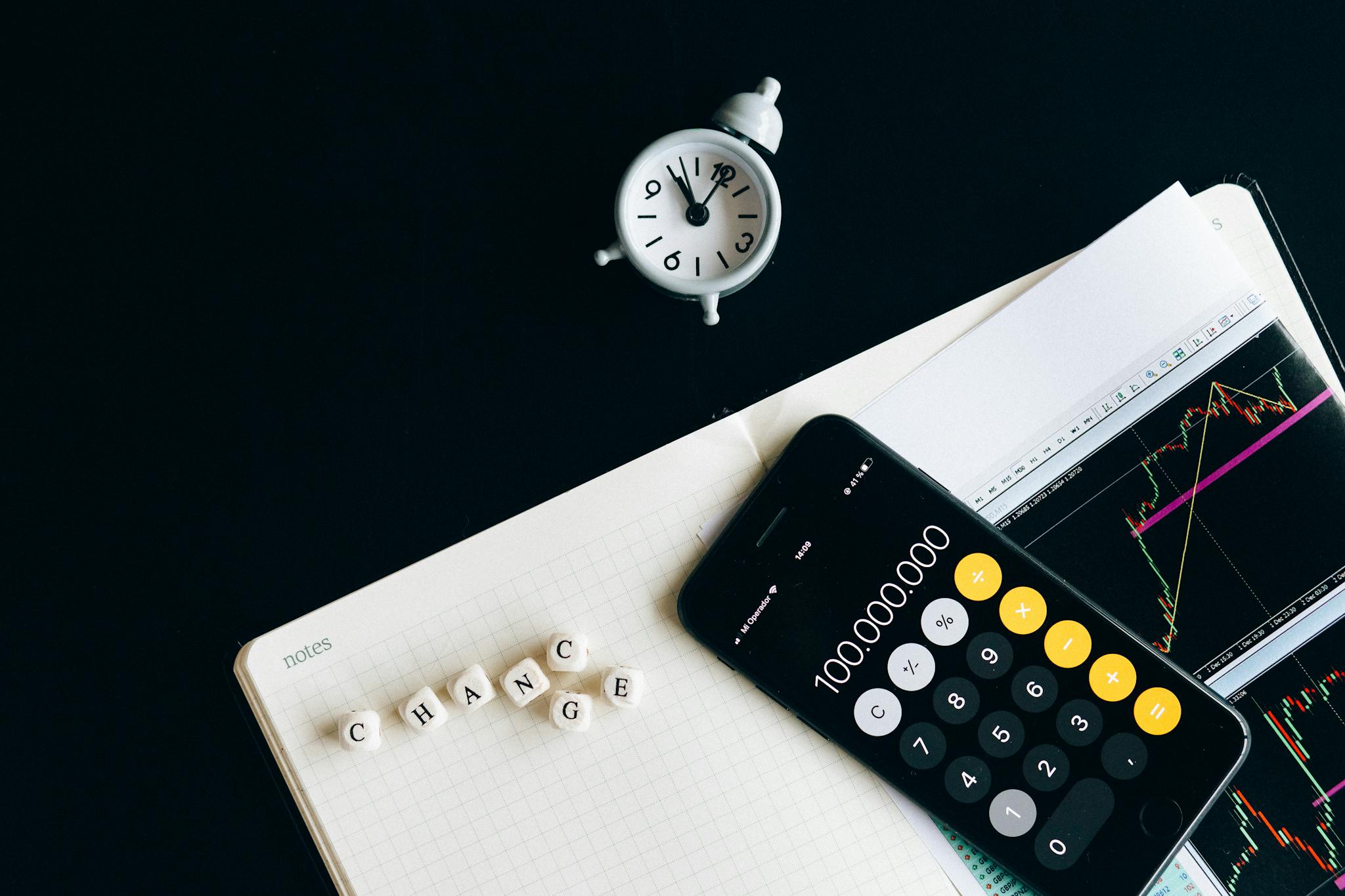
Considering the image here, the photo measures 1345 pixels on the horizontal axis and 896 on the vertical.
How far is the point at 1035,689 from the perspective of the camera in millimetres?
678

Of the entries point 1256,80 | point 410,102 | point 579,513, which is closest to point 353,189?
point 410,102

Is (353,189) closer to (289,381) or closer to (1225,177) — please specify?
(289,381)

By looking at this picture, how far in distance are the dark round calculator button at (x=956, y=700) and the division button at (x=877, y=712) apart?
0.10ft

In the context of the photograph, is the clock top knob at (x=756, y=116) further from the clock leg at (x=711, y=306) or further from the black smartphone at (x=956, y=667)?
the black smartphone at (x=956, y=667)

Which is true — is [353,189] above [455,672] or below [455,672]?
above

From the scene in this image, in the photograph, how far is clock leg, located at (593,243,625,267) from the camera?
63cm

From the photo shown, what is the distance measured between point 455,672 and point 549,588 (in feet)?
0.33

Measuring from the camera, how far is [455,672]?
689mm

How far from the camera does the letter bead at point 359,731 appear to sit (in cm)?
66

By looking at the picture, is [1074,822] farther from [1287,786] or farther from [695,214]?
[695,214]

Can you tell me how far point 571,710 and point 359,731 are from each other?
0.16 m

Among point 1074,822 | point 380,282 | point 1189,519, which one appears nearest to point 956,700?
point 1074,822

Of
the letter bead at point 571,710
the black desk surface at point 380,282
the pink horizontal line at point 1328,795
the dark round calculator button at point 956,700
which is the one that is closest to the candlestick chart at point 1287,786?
the pink horizontal line at point 1328,795

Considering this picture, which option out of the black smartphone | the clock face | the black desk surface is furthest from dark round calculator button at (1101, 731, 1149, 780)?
the clock face
